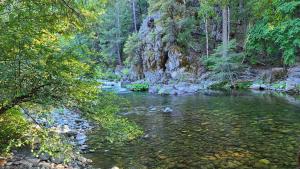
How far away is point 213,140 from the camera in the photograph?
32.0ft

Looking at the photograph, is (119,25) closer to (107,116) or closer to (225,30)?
(225,30)

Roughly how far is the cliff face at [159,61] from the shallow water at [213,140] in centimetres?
1497

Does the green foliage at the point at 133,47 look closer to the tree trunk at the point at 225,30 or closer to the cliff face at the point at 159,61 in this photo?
the cliff face at the point at 159,61

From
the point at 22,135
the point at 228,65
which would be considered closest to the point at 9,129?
the point at 22,135

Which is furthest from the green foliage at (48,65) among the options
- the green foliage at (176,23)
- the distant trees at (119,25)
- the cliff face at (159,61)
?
the distant trees at (119,25)

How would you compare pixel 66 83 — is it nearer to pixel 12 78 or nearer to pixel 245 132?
pixel 12 78

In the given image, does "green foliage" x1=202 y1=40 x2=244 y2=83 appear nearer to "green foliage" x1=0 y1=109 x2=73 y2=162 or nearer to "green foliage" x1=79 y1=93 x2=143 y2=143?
"green foliage" x1=79 y1=93 x2=143 y2=143

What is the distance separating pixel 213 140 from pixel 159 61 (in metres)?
23.8

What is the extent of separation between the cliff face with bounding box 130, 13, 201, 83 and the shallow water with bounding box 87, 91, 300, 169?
49.1 ft

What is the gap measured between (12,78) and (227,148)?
6.13 m

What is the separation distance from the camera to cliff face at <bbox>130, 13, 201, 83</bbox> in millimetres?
30703

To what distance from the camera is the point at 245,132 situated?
1061cm

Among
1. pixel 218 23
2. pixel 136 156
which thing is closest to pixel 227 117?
pixel 136 156

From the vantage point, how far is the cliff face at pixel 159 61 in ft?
101
